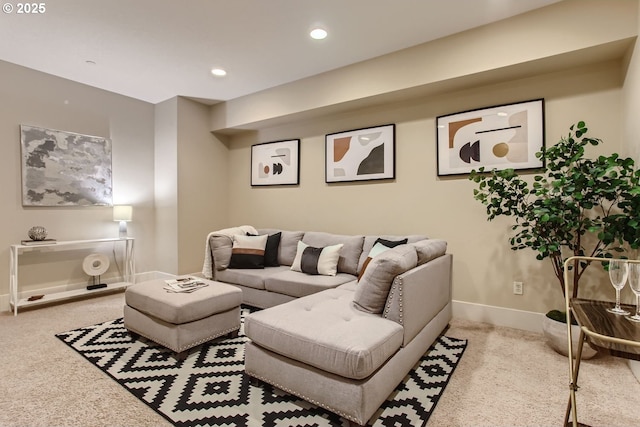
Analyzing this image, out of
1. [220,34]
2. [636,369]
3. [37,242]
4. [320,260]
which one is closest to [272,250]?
[320,260]

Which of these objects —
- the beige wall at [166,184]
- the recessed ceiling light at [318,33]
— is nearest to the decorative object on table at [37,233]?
the beige wall at [166,184]

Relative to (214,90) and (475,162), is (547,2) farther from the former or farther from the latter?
(214,90)

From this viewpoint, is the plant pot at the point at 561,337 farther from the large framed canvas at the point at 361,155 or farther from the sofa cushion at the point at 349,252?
the large framed canvas at the point at 361,155

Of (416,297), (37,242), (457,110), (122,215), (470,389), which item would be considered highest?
(457,110)

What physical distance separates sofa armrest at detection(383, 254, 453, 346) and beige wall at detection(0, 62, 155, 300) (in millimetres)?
4120

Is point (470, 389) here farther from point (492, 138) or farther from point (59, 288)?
point (59, 288)

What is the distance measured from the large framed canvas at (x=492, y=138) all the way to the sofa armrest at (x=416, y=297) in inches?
44.8

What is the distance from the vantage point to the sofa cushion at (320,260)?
3314mm

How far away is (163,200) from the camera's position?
4742mm

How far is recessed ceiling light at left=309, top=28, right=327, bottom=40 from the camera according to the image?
286cm

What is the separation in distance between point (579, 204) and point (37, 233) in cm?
525

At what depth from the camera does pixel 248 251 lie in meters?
3.76

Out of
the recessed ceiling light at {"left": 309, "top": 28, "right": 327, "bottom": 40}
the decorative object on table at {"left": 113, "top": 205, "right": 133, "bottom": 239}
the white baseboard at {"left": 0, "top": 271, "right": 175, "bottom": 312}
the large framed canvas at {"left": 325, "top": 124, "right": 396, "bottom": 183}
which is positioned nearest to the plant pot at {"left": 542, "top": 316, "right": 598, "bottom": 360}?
the large framed canvas at {"left": 325, "top": 124, "right": 396, "bottom": 183}

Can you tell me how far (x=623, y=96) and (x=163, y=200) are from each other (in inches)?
207
